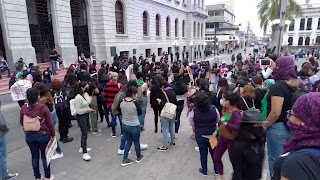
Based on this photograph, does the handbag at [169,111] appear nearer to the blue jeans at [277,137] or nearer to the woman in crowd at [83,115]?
the woman in crowd at [83,115]

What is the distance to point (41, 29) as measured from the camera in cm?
1642

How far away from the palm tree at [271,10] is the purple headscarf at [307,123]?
91.0ft

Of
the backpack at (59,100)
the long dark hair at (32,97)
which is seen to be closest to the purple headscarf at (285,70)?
the long dark hair at (32,97)

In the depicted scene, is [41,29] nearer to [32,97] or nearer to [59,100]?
[59,100]

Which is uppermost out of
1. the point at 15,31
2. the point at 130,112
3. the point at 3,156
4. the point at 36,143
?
the point at 15,31

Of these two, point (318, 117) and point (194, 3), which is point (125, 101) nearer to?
point (318, 117)

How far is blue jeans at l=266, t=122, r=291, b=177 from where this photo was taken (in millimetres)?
3309

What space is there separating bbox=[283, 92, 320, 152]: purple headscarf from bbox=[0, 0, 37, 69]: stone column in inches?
575

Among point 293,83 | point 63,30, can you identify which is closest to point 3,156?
point 293,83

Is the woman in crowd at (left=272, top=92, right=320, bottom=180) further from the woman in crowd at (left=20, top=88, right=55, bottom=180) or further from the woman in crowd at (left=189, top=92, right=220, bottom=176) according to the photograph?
the woman in crowd at (left=20, top=88, right=55, bottom=180)

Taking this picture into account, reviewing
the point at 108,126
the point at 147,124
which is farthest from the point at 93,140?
the point at 147,124

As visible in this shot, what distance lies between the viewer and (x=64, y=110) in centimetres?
548

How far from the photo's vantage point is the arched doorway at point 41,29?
15781mm

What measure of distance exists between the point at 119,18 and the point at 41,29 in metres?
7.59
